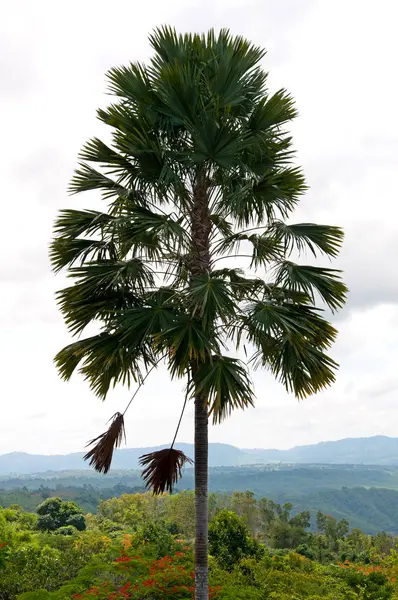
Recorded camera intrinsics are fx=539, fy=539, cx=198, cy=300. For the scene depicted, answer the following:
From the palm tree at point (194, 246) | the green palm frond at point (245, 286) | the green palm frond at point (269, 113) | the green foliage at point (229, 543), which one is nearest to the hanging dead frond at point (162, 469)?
the palm tree at point (194, 246)

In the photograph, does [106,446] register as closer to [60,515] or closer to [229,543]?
[229,543]

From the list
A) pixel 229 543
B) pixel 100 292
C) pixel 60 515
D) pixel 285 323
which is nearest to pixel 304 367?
pixel 285 323

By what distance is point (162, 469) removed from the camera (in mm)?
7680

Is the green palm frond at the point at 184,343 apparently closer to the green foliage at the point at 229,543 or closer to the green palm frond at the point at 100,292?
the green palm frond at the point at 100,292

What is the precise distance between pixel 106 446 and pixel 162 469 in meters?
0.86

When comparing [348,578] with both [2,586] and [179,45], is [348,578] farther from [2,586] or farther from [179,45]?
[179,45]

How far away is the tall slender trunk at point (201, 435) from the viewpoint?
295 inches

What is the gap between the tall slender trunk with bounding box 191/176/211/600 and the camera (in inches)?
295

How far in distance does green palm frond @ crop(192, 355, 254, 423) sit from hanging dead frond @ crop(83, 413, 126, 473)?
140 centimetres

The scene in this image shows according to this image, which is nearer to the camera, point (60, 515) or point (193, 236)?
point (193, 236)

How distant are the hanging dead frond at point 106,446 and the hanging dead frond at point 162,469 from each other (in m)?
0.47

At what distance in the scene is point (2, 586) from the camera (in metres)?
11.3

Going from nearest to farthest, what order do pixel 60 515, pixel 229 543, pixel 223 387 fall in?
pixel 223 387
pixel 229 543
pixel 60 515

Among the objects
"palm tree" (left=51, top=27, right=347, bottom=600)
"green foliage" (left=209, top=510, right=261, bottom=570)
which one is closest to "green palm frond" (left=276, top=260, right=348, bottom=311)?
"palm tree" (left=51, top=27, right=347, bottom=600)
